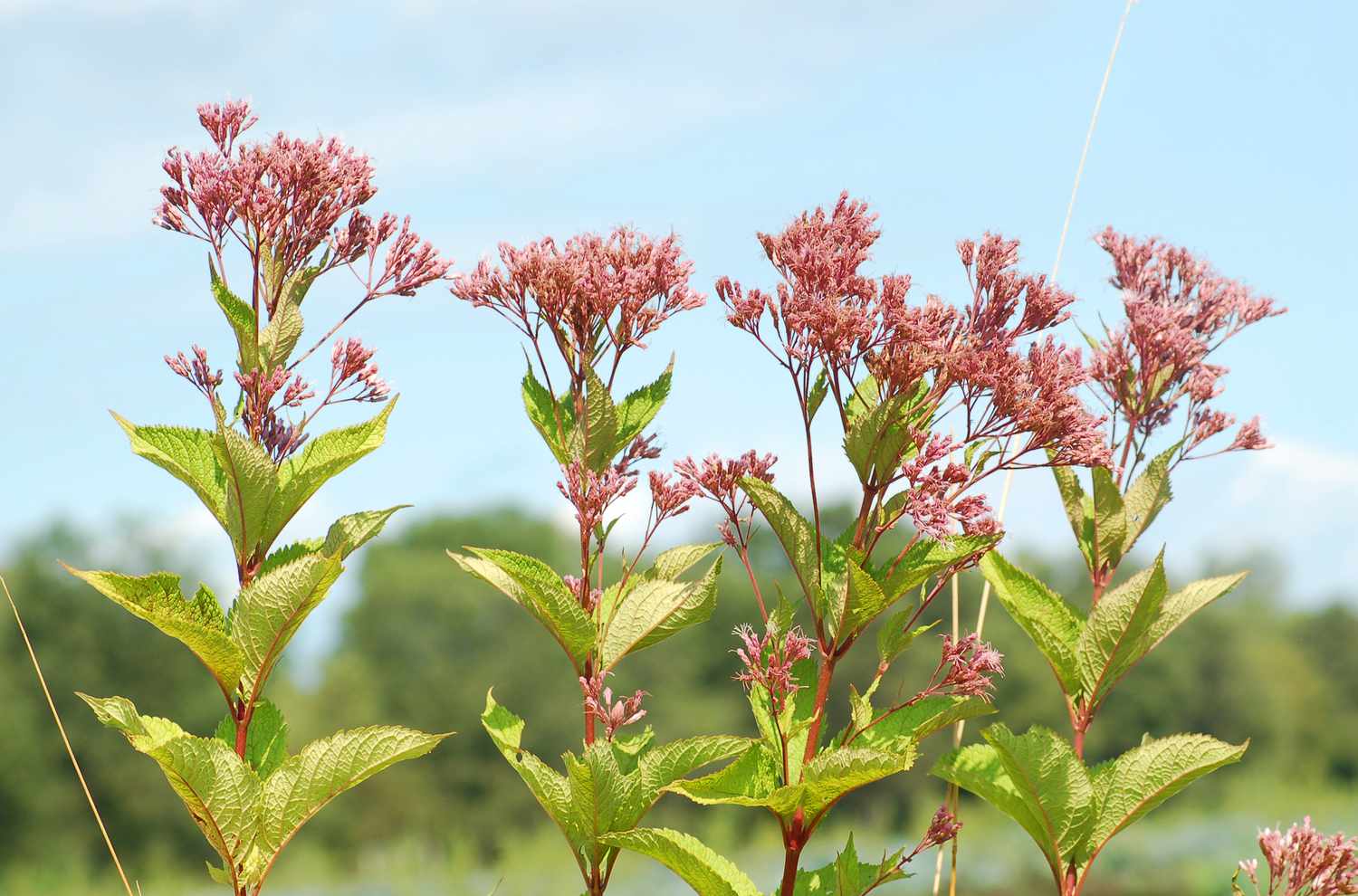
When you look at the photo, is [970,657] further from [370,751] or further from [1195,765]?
[370,751]

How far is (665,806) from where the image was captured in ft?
157

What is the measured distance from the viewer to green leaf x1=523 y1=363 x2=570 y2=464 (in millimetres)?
3232

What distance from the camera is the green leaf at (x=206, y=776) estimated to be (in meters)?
2.88

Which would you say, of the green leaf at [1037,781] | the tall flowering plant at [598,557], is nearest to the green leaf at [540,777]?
the tall flowering plant at [598,557]

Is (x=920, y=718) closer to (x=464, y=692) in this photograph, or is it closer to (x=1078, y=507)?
(x=1078, y=507)

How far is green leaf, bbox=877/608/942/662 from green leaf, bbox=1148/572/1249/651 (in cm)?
87

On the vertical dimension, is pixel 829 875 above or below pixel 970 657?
below

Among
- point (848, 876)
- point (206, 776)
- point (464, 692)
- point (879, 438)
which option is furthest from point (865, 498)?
point (464, 692)

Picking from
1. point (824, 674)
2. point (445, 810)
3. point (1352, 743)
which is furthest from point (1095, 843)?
point (1352, 743)

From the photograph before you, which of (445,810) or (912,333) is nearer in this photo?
(912,333)

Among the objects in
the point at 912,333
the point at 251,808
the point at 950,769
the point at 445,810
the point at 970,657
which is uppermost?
the point at 912,333

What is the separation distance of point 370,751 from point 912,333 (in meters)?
1.59

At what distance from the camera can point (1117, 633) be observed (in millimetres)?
3451

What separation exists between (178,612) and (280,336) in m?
0.70
